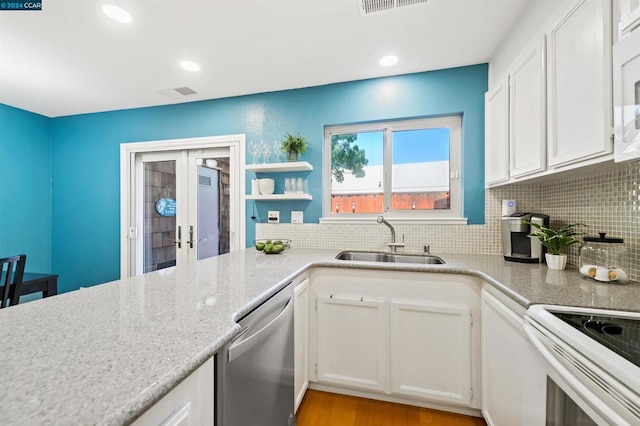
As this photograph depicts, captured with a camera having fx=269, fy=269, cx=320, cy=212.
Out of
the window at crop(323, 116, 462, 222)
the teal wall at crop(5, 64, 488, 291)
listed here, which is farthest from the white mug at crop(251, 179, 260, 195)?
the window at crop(323, 116, 462, 222)

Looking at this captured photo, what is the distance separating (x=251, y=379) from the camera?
964 millimetres

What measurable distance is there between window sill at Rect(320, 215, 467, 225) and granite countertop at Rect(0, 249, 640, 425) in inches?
29.9

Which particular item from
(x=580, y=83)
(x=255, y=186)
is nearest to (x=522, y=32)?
(x=580, y=83)

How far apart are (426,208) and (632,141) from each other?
1.57 meters

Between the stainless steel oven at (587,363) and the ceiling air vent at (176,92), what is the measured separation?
122 inches

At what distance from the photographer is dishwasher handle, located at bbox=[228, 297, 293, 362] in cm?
84

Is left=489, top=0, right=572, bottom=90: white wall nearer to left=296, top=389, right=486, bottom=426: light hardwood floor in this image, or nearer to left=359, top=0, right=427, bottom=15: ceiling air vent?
left=359, top=0, right=427, bottom=15: ceiling air vent

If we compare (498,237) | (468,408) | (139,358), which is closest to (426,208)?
(498,237)

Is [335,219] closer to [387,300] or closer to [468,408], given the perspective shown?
[387,300]

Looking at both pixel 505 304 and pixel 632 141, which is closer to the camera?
pixel 632 141

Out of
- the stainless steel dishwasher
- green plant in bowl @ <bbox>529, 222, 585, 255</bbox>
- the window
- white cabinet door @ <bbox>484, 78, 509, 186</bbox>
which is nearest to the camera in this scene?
the stainless steel dishwasher

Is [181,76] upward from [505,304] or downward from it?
upward

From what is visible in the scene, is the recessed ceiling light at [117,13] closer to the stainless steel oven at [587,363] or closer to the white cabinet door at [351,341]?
the white cabinet door at [351,341]

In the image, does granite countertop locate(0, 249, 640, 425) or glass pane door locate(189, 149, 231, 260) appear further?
glass pane door locate(189, 149, 231, 260)
